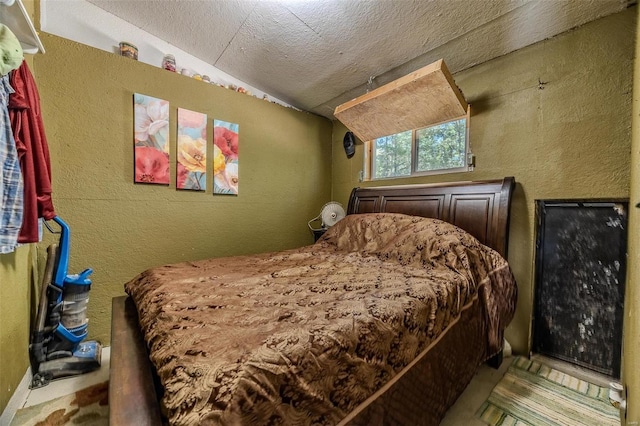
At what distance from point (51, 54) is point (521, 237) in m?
3.89

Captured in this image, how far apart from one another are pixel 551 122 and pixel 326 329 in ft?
7.47

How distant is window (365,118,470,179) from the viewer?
241 centimetres

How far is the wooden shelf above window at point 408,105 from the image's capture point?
198 centimetres

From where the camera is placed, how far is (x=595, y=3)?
1578 millimetres

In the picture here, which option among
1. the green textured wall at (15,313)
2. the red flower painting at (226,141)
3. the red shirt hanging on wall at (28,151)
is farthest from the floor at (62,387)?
Result: the red flower painting at (226,141)

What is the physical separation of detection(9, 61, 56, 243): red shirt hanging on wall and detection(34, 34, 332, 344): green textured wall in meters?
0.53

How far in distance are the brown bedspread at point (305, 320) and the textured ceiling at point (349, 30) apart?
4.99 feet

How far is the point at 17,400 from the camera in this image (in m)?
1.36

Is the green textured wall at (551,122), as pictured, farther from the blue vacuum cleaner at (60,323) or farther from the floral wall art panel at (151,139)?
the blue vacuum cleaner at (60,323)

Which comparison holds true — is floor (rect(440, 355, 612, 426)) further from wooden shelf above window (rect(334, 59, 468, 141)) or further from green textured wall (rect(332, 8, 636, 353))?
wooden shelf above window (rect(334, 59, 468, 141))

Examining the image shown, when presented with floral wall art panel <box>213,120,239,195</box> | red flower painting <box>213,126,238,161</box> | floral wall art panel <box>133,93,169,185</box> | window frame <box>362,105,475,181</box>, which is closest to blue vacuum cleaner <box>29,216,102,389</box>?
floral wall art panel <box>133,93,169,185</box>

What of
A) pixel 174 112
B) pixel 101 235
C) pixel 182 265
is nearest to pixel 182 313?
pixel 182 265

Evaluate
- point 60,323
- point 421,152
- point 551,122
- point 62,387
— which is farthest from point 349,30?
point 62,387

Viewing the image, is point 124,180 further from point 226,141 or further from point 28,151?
point 226,141
